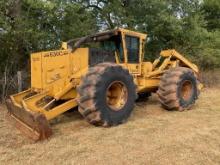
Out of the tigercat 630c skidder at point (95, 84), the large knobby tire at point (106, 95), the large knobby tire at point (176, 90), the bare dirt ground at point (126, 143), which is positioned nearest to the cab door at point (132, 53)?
the tigercat 630c skidder at point (95, 84)

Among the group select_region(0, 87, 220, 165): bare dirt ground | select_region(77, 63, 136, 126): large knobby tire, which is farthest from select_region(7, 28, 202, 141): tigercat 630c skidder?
select_region(0, 87, 220, 165): bare dirt ground

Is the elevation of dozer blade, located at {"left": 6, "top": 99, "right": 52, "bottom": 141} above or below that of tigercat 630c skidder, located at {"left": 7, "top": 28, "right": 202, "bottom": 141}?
below

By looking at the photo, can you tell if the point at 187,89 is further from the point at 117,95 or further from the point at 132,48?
the point at 117,95

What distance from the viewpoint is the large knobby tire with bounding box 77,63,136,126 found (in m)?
7.00

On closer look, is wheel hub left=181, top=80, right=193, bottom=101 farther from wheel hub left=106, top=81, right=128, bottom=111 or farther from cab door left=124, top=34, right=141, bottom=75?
wheel hub left=106, top=81, right=128, bottom=111

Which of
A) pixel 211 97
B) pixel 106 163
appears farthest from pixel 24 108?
pixel 211 97

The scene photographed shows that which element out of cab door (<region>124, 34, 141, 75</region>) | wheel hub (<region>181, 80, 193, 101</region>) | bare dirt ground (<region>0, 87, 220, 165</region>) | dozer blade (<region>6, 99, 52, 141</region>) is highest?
cab door (<region>124, 34, 141, 75</region>)

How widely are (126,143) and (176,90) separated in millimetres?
3301

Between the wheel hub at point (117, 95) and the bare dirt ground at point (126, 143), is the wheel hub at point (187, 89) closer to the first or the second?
the bare dirt ground at point (126, 143)

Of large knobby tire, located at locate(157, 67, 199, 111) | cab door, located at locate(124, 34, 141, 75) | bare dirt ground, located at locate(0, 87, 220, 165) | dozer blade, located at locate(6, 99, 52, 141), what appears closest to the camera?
bare dirt ground, located at locate(0, 87, 220, 165)

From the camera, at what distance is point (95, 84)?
276 inches

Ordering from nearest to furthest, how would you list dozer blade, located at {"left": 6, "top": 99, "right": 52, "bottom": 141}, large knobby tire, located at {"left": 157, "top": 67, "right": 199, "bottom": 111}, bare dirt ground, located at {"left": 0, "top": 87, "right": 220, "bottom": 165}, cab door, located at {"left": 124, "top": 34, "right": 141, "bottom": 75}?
bare dirt ground, located at {"left": 0, "top": 87, "right": 220, "bottom": 165}, dozer blade, located at {"left": 6, "top": 99, "right": 52, "bottom": 141}, cab door, located at {"left": 124, "top": 34, "right": 141, "bottom": 75}, large knobby tire, located at {"left": 157, "top": 67, "right": 199, "bottom": 111}

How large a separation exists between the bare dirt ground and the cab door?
1.31m

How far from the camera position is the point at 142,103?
10781 mm
